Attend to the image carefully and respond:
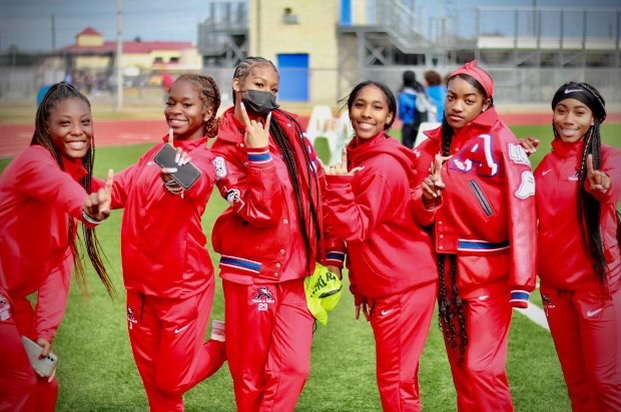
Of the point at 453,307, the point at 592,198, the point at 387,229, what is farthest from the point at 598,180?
the point at 387,229

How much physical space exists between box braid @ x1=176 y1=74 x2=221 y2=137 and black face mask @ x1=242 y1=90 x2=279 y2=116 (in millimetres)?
270

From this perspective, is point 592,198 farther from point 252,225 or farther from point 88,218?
point 88,218

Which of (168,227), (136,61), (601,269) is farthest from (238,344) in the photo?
(136,61)

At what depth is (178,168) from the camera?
12.9ft

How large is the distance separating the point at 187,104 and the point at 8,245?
44.2 inches

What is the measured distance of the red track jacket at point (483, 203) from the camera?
441 centimetres

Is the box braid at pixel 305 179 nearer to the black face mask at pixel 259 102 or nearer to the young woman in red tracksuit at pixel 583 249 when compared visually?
the black face mask at pixel 259 102

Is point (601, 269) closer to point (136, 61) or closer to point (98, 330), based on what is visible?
point (98, 330)

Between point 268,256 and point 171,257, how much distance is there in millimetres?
477

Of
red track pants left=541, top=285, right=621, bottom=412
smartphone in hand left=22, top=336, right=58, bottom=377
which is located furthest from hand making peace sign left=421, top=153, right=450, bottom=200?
smartphone in hand left=22, top=336, right=58, bottom=377

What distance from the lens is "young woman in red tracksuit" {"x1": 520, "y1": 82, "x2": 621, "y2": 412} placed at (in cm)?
A: 453

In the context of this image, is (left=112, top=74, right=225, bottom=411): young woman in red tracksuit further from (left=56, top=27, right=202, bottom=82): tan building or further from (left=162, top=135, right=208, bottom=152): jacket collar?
(left=56, top=27, right=202, bottom=82): tan building

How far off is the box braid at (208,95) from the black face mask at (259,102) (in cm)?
27

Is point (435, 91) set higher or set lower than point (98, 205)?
higher
